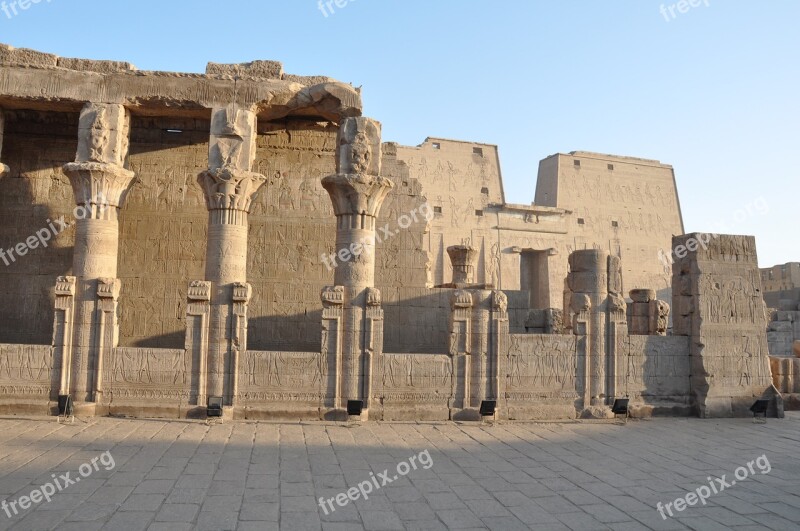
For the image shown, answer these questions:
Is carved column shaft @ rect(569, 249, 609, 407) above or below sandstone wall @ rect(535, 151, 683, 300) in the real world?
below

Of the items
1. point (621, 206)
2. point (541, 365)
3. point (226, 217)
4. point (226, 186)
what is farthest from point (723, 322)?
point (621, 206)

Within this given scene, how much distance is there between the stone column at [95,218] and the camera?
10.4m

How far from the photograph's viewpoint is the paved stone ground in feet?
17.5

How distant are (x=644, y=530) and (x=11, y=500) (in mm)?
5774

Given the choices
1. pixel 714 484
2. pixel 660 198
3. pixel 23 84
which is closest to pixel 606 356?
pixel 714 484

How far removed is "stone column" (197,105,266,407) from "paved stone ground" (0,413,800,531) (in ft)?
4.75

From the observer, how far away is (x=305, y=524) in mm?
5148

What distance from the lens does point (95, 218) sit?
36.4 feet

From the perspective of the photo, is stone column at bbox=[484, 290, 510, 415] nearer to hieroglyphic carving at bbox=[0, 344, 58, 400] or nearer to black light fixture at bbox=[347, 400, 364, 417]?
black light fixture at bbox=[347, 400, 364, 417]

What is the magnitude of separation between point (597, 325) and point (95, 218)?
9.72m

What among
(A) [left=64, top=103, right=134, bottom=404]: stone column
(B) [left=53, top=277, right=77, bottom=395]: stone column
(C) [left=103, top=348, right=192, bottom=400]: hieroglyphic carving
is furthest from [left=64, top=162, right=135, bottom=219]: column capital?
(C) [left=103, top=348, right=192, bottom=400]: hieroglyphic carving

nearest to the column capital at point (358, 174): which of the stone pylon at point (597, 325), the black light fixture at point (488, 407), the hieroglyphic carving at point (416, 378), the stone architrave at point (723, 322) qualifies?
the hieroglyphic carving at point (416, 378)

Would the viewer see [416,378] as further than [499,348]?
No

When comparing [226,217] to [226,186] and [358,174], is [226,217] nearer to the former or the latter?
[226,186]
